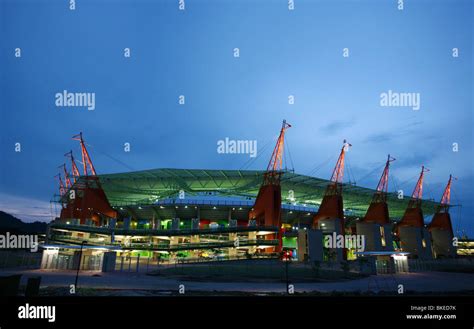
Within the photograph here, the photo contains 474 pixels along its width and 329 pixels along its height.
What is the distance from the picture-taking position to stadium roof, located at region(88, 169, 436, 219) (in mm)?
81625

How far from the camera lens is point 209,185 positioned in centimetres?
8888

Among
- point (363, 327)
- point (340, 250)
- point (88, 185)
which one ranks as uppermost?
point (88, 185)

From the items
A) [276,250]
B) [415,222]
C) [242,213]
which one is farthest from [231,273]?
[415,222]

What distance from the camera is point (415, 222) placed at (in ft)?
302

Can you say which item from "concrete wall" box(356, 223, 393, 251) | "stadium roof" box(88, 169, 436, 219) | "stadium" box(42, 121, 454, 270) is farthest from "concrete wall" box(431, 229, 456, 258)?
"concrete wall" box(356, 223, 393, 251)

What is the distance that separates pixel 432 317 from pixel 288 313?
472 cm

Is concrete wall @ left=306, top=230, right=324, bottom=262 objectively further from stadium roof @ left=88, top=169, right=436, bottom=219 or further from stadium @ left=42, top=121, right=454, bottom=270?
stadium roof @ left=88, top=169, right=436, bottom=219

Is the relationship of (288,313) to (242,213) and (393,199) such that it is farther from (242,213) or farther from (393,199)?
(393,199)

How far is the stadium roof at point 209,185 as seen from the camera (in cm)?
8162

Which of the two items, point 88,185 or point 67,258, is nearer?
point 67,258
